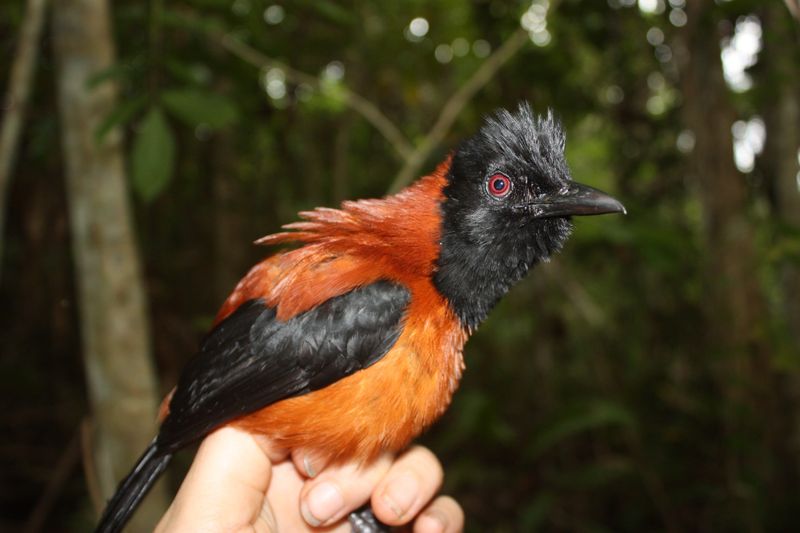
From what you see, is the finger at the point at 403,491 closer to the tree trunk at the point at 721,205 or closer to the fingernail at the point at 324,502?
the fingernail at the point at 324,502

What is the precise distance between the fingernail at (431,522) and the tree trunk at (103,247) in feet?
4.82

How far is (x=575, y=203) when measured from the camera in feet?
6.99

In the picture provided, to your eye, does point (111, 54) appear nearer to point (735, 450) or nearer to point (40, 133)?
point (40, 133)

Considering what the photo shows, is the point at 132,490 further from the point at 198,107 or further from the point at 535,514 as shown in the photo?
the point at 535,514

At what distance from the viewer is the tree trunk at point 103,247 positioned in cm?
294

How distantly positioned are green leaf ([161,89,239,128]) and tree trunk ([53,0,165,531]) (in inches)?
18.1

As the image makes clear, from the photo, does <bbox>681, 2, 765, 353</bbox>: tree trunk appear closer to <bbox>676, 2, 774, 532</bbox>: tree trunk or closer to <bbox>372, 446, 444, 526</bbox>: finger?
<bbox>676, 2, 774, 532</bbox>: tree trunk

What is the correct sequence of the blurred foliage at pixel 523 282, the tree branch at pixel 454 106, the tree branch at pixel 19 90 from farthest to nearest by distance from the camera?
the blurred foliage at pixel 523 282 < the tree branch at pixel 454 106 < the tree branch at pixel 19 90

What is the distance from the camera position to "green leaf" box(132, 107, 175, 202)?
2.50m

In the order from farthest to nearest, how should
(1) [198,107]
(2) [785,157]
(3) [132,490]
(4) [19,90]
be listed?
(2) [785,157] → (1) [198,107] → (4) [19,90] → (3) [132,490]

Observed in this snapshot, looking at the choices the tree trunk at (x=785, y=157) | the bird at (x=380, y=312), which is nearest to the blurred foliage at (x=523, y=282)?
the tree trunk at (x=785, y=157)

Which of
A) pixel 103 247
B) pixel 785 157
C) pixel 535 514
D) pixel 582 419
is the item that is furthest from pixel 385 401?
pixel 785 157

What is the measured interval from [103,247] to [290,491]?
153 cm

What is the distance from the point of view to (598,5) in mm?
4207
